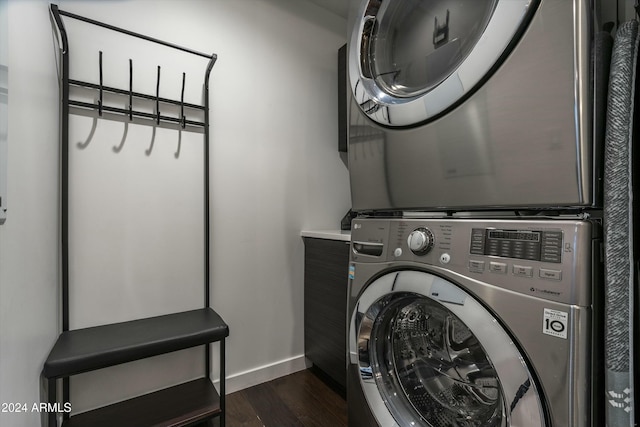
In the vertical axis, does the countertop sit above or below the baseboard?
above

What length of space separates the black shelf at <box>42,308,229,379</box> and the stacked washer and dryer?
1.98 feet

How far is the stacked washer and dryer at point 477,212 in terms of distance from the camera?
56 centimetres

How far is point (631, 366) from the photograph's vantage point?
54cm

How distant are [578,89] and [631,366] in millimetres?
506

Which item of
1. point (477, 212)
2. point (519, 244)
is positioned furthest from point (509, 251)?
point (477, 212)

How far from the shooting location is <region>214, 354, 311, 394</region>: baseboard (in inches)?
61.6

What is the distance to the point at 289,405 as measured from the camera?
1.44 meters

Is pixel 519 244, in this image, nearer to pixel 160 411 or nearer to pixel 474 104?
pixel 474 104

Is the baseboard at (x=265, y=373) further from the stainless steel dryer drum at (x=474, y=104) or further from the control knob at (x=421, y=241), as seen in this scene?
the control knob at (x=421, y=241)

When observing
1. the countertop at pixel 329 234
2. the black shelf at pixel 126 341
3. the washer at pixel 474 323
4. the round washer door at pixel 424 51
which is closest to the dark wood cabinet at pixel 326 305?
the countertop at pixel 329 234

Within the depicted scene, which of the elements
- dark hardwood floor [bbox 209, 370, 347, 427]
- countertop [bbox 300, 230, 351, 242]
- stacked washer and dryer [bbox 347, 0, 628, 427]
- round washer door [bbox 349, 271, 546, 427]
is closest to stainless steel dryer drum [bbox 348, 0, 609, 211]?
stacked washer and dryer [bbox 347, 0, 628, 427]

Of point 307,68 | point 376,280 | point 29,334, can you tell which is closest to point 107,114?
point 29,334

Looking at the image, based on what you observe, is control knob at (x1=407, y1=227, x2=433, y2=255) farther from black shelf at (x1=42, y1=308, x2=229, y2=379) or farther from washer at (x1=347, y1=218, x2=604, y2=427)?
black shelf at (x1=42, y1=308, x2=229, y2=379)

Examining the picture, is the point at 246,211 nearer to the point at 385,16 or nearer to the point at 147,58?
the point at 147,58
